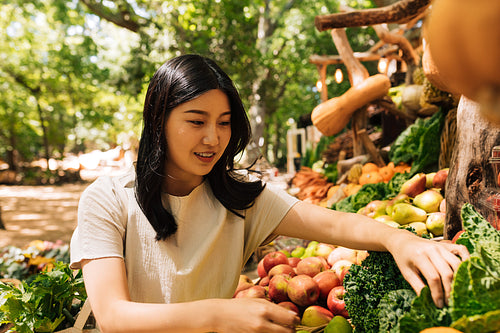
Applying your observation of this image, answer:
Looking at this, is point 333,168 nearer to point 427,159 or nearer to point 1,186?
point 427,159

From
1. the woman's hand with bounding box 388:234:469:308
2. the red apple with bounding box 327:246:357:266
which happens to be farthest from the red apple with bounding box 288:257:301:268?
the woman's hand with bounding box 388:234:469:308

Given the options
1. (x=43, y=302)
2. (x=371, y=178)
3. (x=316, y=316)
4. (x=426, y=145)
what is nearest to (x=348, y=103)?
(x=371, y=178)

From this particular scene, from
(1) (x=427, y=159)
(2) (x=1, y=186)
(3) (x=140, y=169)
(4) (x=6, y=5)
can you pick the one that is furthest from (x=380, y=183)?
(2) (x=1, y=186)

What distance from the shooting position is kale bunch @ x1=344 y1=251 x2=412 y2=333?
1278 millimetres

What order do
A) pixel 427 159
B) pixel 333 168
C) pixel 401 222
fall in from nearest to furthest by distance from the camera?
pixel 401 222
pixel 427 159
pixel 333 168

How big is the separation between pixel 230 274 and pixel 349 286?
55cm

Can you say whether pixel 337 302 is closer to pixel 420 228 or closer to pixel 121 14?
pixel 420 228

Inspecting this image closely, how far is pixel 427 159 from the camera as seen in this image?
327 cm

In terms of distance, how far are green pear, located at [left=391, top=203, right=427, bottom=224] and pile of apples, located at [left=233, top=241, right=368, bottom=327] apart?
0.45 m

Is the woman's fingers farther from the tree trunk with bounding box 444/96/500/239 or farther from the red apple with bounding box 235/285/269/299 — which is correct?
the red apple with bounding box 235/285/269/299

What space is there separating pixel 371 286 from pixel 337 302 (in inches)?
21.8

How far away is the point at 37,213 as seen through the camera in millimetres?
8859

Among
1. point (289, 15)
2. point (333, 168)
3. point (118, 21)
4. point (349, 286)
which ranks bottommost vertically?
point (333, 168)

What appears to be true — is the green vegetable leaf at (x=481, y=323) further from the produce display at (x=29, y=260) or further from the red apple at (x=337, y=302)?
the produce display at (x=29, y=260)
